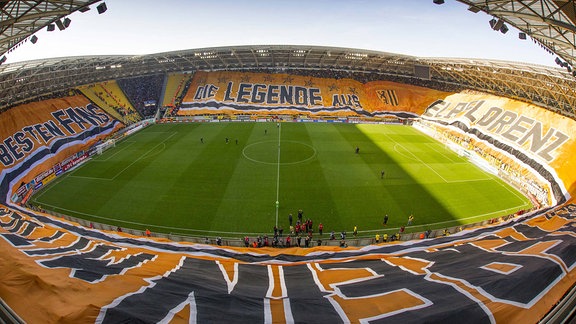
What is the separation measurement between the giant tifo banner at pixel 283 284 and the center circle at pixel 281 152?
1934cm

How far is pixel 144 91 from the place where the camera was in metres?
55.0

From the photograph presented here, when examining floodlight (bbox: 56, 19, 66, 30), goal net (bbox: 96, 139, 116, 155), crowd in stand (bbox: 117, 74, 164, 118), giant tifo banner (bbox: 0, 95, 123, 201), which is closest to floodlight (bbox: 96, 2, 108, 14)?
floodlight (bbox: 56, 19, 66, 30)

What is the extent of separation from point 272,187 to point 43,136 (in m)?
29.4

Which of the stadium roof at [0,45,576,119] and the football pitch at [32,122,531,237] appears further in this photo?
the stadium roof at [0,45,576,119]

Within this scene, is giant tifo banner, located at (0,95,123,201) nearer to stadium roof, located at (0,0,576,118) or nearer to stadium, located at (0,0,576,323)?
stadium, located at (0,0,576,323)

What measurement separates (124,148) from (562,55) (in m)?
46.6

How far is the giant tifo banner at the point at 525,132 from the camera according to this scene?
26.5 meters

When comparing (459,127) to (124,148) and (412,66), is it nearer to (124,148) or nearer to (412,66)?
(412,66)

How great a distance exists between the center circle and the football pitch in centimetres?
12

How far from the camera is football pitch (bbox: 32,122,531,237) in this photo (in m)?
21.4

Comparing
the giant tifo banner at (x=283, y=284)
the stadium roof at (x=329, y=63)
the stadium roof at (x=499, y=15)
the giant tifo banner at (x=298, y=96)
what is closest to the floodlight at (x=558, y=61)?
the stadium roof at (x=329, y=63)

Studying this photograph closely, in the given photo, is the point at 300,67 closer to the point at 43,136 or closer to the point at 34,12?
the point at 43,136

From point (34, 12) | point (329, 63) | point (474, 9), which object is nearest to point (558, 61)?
point (474, 9)

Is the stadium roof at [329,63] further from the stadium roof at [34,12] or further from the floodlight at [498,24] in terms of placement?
the floodlight at [498,24]
